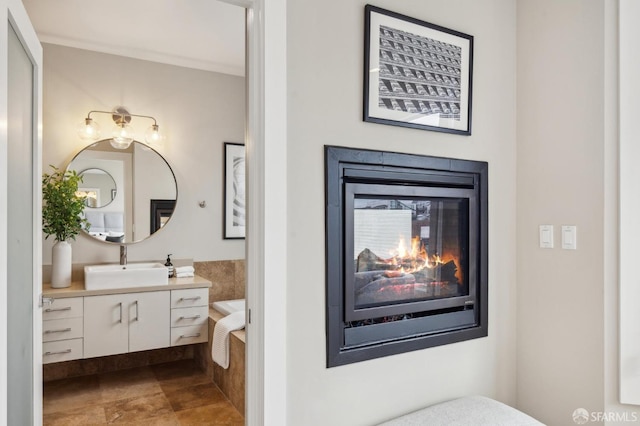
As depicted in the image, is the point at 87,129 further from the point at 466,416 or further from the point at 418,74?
the point at 466,416

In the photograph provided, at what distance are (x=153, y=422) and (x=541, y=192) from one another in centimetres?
261

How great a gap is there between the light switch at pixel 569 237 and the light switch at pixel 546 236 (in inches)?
2.5

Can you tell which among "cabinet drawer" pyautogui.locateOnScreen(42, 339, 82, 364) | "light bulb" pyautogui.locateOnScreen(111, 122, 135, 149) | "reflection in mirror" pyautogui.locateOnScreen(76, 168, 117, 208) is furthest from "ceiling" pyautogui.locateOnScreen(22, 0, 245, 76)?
"cabinet drawer" pyautogui.locateOnScreen(42, 339, 82, 364)

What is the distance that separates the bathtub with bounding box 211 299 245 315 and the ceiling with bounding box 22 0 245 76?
7.11ft

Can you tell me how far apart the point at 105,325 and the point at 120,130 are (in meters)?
1.60

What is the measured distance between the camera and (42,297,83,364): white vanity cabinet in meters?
2.89

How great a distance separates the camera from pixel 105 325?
308 centimetres

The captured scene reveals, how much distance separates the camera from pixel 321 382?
5.50 feet

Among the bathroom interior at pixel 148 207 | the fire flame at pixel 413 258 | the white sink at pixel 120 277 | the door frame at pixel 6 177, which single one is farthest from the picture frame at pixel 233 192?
the fire flame at pixel 413 258
